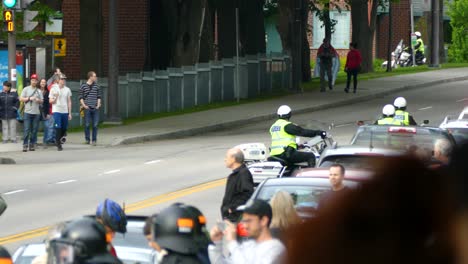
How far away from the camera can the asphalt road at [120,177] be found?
1719 centimetres

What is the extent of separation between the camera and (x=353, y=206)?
1090 mm

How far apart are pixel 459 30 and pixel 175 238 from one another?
6264cm

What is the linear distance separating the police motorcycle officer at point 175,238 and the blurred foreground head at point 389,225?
12.4 feet

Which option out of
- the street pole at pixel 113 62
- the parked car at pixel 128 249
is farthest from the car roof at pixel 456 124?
the street pole at pixel 113 62

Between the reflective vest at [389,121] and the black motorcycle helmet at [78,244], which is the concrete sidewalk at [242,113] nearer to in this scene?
the reflective vest at [389,121]

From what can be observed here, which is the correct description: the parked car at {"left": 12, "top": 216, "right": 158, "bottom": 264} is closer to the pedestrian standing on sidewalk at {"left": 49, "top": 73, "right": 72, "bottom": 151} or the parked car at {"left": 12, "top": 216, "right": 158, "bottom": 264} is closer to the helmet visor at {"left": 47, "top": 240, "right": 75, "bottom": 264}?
the helmet visor at {"left": 47, "top": 240, "right": 75, "bottom": 264}

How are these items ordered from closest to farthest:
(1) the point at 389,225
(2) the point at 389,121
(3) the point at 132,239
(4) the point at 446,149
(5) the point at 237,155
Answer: (1) the point at 389,225
(4) the point at 446,149
(3) the point at 132,239
(5) the point at 237,155
(2) the point at 389,121

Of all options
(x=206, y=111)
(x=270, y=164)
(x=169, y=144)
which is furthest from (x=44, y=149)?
(x=270, y=164)

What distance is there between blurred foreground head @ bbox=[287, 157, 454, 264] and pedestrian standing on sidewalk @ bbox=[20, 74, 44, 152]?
26296mm

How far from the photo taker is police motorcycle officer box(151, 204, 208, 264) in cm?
488

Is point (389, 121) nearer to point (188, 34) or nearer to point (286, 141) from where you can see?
point (286, 141)

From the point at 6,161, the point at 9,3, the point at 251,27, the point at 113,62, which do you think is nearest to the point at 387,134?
the point at 6,161

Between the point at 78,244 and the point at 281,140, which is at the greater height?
the point at 78,244

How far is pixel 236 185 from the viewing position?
1272 centimetres
